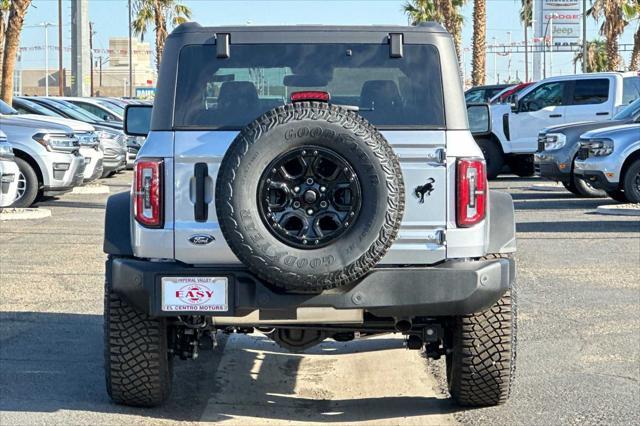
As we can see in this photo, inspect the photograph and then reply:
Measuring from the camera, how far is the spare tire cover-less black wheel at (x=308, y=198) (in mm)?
5695

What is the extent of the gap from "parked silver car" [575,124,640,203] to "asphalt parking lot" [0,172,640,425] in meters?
5.99

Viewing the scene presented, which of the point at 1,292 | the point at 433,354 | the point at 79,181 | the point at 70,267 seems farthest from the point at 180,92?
the point at 79,181

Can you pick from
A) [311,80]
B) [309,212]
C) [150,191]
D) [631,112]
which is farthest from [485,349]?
[631,112]

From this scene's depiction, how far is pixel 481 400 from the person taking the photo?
6656 mm

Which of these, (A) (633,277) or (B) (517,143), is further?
(B) (517,143)

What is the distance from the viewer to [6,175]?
1469 centimetres

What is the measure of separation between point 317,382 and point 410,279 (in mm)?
1746

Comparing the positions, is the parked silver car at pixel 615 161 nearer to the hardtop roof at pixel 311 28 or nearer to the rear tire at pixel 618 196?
the rear tire at pixel 618 196

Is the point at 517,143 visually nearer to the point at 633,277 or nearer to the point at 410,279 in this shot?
the point at 633,277

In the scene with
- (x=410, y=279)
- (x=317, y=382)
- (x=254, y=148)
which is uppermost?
(x=254, y=148)

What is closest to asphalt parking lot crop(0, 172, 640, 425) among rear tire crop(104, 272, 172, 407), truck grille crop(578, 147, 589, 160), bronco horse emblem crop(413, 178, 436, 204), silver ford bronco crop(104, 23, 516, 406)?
rear tire crop(104, 272, 172, 407)

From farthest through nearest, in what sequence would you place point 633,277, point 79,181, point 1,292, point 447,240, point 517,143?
point 517,143 → point 79,181 → point 633,277 → point 1,292 → point 447,240

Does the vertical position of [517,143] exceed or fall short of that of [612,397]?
it exceeds it

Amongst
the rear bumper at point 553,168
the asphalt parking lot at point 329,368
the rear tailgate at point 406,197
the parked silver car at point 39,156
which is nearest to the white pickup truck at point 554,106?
the rear bumper at point 553,168
